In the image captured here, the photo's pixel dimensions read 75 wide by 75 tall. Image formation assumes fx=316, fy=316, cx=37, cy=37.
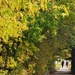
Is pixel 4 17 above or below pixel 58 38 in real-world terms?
above

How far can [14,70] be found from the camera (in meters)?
15.1

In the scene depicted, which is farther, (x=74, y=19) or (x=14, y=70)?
(x=74, y=19)

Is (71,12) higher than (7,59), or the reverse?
(71,12)

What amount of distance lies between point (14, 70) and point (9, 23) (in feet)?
34.5

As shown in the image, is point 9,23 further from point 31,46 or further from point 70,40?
point 70,40

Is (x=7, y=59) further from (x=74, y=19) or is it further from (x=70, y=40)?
(x=70, y=40)

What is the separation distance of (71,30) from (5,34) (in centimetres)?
2083

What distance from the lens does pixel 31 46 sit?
1548 cm

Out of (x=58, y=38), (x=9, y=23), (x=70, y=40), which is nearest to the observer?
(x=9, y=23)

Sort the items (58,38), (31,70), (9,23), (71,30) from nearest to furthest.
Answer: (9,23) → (31,70) → (58,38) → (71,30)

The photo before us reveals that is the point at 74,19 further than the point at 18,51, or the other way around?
the point at 74,19

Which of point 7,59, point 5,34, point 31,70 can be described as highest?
point 5,34

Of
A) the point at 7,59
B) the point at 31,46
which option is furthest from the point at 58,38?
the point at 7,59

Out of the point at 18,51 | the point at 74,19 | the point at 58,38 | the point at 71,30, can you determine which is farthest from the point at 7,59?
the point at 71,30
